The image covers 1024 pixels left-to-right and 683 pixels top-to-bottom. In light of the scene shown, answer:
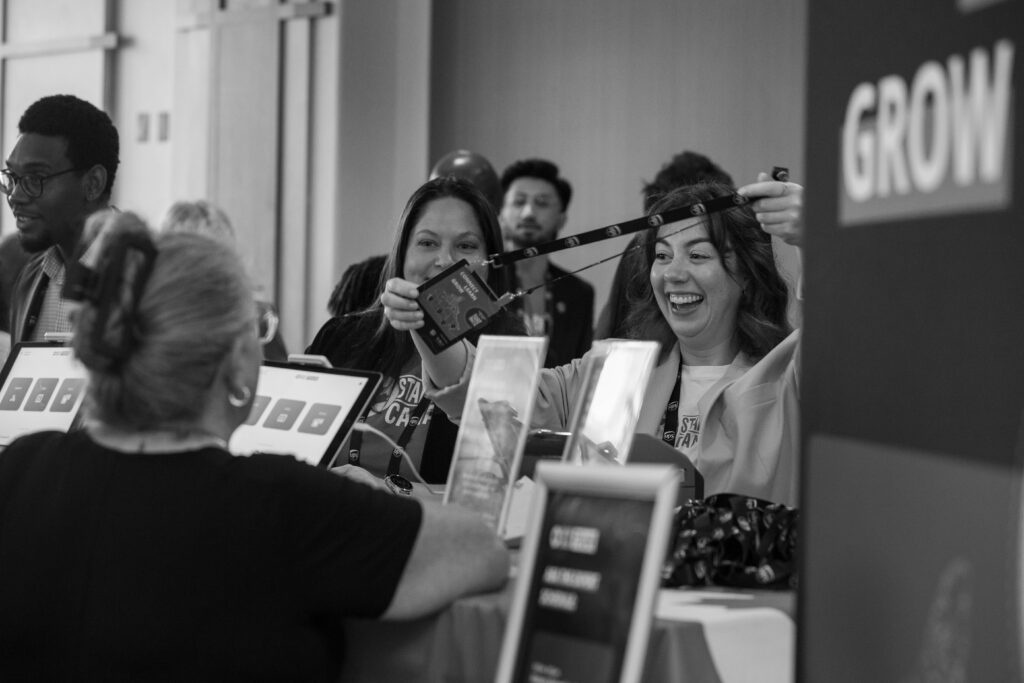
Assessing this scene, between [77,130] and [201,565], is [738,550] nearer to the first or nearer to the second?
[201,565]

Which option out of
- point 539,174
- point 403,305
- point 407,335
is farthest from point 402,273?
point 539,174

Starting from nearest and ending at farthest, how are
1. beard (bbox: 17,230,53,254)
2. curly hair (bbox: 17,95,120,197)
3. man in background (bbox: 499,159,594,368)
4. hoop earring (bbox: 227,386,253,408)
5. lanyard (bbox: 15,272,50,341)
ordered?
hoop earring (bbox: 227,386,253,408) → lanyard (bbox: 15,272,50,341) → beard (bbox: 17,230,53,254) → curly hair (bbox: 17,95,120,197) → man in background (bbox: 499,159,594,368)

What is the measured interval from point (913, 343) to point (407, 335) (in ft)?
6.41

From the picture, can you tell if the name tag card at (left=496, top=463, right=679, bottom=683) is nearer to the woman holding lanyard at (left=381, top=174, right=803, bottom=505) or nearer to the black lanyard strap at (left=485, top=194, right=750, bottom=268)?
the black lanyard strap at (left=485, top=194, right=750, bottom=268)

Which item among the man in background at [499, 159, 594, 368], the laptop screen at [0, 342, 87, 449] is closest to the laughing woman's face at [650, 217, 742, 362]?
the laptop screen at [0, 342, 87, 449]

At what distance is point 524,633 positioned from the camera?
1.45 m

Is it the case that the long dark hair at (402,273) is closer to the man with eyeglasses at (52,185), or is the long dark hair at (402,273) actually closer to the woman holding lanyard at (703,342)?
the woman holding lanyard at (703,342)

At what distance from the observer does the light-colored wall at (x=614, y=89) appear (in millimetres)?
6035

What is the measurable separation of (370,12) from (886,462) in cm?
567

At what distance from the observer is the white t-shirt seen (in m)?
Answer: 2.60

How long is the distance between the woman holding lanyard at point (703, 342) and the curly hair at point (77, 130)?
129 centimetres

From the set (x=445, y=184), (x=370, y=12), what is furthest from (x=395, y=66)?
(x=445, y=184)

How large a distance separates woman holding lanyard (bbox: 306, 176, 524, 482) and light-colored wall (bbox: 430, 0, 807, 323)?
2890 millimetres

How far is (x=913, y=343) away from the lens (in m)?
→ 1.24
